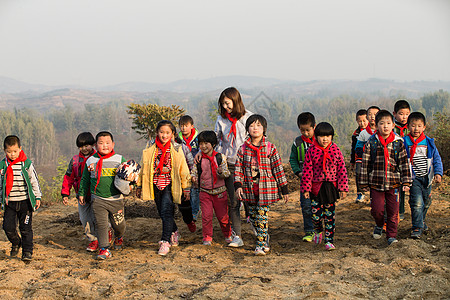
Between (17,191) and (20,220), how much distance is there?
41 centimetres

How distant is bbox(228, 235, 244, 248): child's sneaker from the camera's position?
5660 millimetres

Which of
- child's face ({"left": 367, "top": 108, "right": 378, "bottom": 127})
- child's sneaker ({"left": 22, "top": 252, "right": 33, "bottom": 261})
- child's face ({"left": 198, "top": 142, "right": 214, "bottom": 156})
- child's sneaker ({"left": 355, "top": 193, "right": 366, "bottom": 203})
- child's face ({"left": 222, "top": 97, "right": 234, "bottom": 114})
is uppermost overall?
child's face ({"left": 222, "top": 97, "right": 234, "bottom": 114})

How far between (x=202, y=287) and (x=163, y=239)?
1.66 metres

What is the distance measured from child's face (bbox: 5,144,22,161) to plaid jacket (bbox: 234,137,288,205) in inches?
114

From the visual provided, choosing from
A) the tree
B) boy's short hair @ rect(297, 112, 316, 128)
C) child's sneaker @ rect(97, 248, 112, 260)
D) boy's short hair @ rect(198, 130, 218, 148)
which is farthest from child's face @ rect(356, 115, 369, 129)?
the tree

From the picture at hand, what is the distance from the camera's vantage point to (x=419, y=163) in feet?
18.2

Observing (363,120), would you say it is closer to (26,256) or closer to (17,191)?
(17,191)

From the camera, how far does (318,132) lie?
5250 millimetres

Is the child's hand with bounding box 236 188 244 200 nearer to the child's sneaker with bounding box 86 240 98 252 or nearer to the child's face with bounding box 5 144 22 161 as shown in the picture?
the child's sneaker with bounding box 86 240 98 252

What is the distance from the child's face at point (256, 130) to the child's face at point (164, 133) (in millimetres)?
1153

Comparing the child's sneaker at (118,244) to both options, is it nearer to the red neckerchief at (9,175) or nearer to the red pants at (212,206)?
the red pants at (212,206)

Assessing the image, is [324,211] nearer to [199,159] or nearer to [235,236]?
[235,236]

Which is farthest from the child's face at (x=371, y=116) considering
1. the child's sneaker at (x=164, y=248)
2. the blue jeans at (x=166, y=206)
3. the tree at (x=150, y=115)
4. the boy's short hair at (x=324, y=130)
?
the tree at (x=150, y=115)

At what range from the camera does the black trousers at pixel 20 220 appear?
16.9 feet
